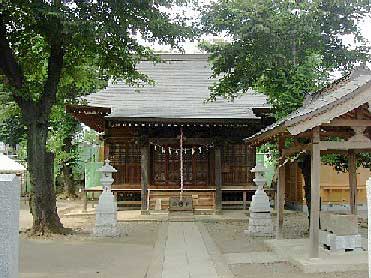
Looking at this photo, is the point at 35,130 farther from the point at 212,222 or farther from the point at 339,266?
the point at 339,266

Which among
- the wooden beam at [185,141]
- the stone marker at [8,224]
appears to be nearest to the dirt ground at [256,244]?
the wooden beam at [185,141]

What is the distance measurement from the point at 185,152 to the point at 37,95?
7.15 m

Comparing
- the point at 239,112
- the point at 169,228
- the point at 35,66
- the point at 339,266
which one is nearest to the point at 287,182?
the point at 239,112

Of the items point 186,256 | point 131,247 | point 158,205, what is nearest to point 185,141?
point 158,205

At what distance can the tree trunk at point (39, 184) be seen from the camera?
12391 millimetres

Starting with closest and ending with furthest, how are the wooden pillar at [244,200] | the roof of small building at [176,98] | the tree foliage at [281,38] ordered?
the tree foliage at [281,38], the roof of small building at [176,98], the wooden pillar at [244,200]

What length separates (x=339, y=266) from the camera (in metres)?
7.88

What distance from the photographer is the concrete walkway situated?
7.92 meters

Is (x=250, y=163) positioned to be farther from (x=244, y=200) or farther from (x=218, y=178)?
(x=218, y=178)

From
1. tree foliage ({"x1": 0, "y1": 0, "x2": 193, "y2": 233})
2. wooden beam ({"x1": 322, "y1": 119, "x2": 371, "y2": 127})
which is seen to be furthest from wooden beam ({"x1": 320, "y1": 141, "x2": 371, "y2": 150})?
tree foliage ({"x1": 0, "y1": 0, "x2": 193, "y2": 233})

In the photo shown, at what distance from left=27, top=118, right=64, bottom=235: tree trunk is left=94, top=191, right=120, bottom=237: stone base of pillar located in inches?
39.3

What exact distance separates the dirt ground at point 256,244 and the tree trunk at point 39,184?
4.25 metres

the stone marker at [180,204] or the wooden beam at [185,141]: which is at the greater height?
the wooden beam at [185,141]

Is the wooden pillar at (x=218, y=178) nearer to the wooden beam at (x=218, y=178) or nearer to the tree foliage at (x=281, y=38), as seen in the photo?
the wooden beam at (x=218, y=178)
